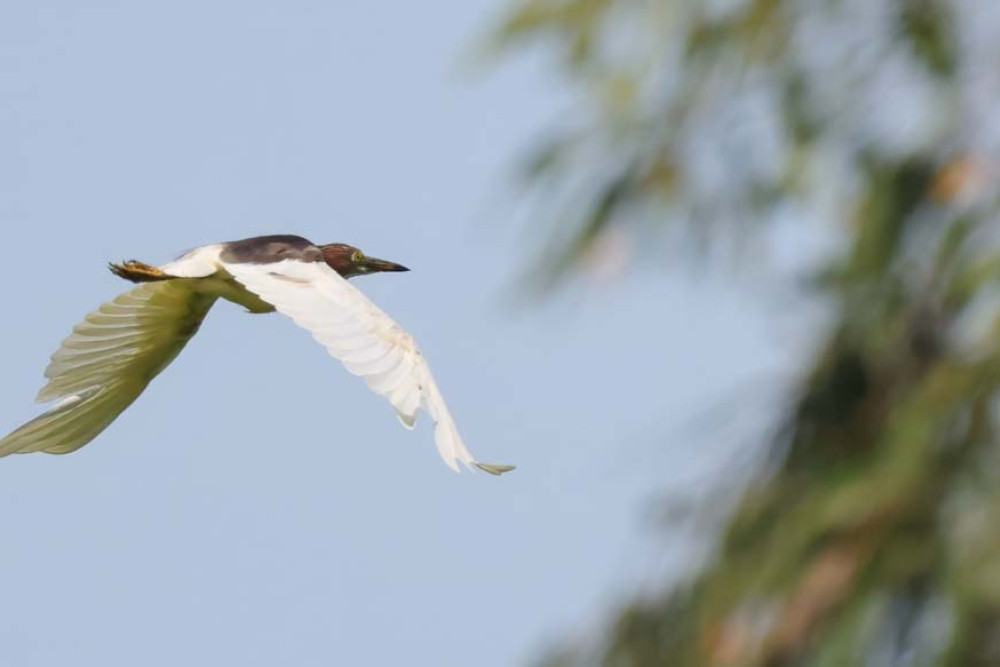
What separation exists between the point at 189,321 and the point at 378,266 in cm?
53

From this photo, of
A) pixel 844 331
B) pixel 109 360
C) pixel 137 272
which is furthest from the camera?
pixel 109 360

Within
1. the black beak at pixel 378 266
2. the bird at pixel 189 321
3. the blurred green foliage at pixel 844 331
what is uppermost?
the black beak at pixel 378 266

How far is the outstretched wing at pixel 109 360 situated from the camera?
4.06 meters

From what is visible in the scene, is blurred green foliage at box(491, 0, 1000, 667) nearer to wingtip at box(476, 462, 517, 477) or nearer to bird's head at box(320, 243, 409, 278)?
wingtip at box(476, 462, 517, 477)

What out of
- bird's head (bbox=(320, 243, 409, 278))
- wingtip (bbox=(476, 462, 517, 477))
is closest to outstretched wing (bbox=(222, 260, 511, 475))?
wingtip (bbox=(476, 462, 517, 477))

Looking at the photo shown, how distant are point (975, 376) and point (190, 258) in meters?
2.42

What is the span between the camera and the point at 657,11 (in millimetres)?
2205

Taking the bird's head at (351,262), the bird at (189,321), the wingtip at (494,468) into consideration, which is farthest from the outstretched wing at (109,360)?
the wingtip at (494,468)

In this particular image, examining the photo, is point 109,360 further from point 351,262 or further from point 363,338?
point 363,338

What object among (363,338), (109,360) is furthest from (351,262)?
(363,338)

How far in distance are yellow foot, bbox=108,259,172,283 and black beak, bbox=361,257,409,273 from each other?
707 millimetres

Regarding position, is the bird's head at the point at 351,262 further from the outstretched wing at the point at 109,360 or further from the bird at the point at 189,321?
the outstretched wing at the point at 109,360

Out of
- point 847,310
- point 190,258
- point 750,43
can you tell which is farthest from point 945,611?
point 190,258

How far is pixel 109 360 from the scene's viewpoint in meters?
4.16
